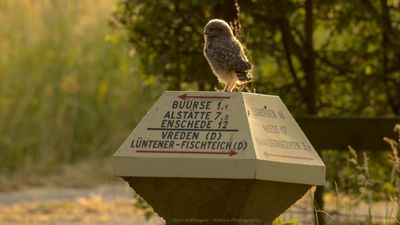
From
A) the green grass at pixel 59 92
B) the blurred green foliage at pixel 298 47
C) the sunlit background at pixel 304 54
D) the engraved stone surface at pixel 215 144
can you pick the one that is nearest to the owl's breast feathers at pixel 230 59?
the sunlit background at pixel 304 54

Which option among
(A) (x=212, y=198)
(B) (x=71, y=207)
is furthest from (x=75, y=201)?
(A) (x=212, y=198)

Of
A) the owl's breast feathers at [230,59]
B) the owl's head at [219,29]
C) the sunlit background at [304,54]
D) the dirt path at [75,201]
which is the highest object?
the owl's head at [219,29]

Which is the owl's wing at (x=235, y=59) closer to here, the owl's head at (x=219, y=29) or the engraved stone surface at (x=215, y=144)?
the owl's head at (x=219, y=29)

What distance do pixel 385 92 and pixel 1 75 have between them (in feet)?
23.0

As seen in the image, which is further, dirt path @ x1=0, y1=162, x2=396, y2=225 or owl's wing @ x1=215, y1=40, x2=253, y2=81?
dirt path @ x1=0, y1=162, x2=396, y2=225

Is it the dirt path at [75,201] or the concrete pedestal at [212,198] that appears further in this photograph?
the dirt path at [75,201]

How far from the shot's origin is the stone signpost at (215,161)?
5688 mm

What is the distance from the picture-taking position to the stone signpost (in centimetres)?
569

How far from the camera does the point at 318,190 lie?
948 cm

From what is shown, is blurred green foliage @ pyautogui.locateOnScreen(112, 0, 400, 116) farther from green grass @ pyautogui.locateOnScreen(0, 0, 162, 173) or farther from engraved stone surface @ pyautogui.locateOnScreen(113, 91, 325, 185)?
green grass @ pyautogui.locateOnScreen(0, 0, 162, 173)

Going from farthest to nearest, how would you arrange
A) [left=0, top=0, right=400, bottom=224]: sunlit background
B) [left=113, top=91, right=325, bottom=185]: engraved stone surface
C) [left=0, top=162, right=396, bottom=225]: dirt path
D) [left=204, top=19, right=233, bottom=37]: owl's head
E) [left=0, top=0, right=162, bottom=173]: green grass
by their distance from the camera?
1. [left=0, top=0, right=162, bottom=173]: green grass
2. [left=0, top=162, right=396, bottom=225]: dirt path
3. [left=0, top=0, right=400, bottom=224]: sunlit background
4. [left=204, top=19, right=233, bottom=37]: owl's head
5. [left=113, top=91, right=325, bottom=185]: engraved stone surface

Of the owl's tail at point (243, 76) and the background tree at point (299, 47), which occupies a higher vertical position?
the owl's tail at point (243, 76)

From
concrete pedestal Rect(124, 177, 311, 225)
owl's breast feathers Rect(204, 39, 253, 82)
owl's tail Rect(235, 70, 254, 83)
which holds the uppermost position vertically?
owl's breast feathers Rect(204, 39, 253, 82)

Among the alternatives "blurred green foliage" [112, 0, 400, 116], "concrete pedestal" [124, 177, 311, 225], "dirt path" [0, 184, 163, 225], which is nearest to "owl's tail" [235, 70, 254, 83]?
"concrete pedestal" [124, 177, 311, 225]
